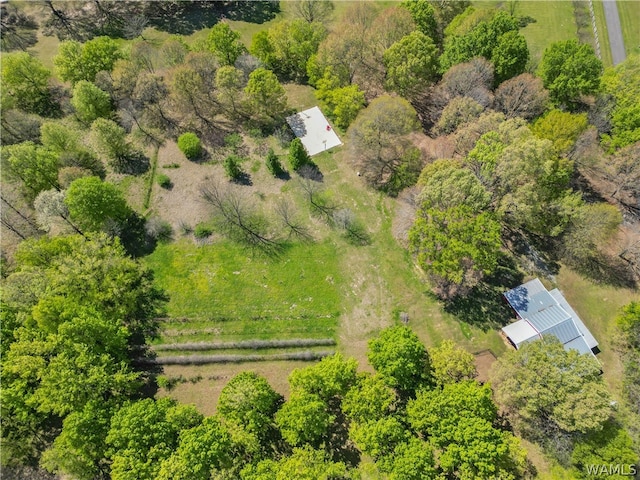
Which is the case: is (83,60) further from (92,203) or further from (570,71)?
(570,71)

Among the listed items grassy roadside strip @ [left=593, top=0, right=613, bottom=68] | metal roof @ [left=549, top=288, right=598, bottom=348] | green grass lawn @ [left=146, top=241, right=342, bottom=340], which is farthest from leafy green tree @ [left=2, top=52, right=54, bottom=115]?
grassy roadside strip @ [left=593, top=0, right=613, bottom=68]

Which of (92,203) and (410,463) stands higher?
(92,203)

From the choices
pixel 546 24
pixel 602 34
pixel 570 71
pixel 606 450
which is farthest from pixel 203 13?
pixel 606 450

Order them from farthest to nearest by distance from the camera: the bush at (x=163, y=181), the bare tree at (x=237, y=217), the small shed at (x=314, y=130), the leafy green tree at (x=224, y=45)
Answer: the leafy green tree at (x=224, y=45) → the small shed at (x=314, y=130) → the bush at (x=163, y=181) → the bare tree at (x=237, y=217)

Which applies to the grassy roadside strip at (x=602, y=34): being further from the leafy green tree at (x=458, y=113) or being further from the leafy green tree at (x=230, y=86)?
the leafy green tree at (x=230, y=86)

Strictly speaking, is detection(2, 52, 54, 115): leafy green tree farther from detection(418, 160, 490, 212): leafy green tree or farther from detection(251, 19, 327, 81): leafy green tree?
detection(418, 160, 490, 212): leafy green tree

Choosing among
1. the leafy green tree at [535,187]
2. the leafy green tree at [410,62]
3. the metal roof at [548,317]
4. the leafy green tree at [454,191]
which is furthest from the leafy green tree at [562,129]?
the metal roof at [548,317]
